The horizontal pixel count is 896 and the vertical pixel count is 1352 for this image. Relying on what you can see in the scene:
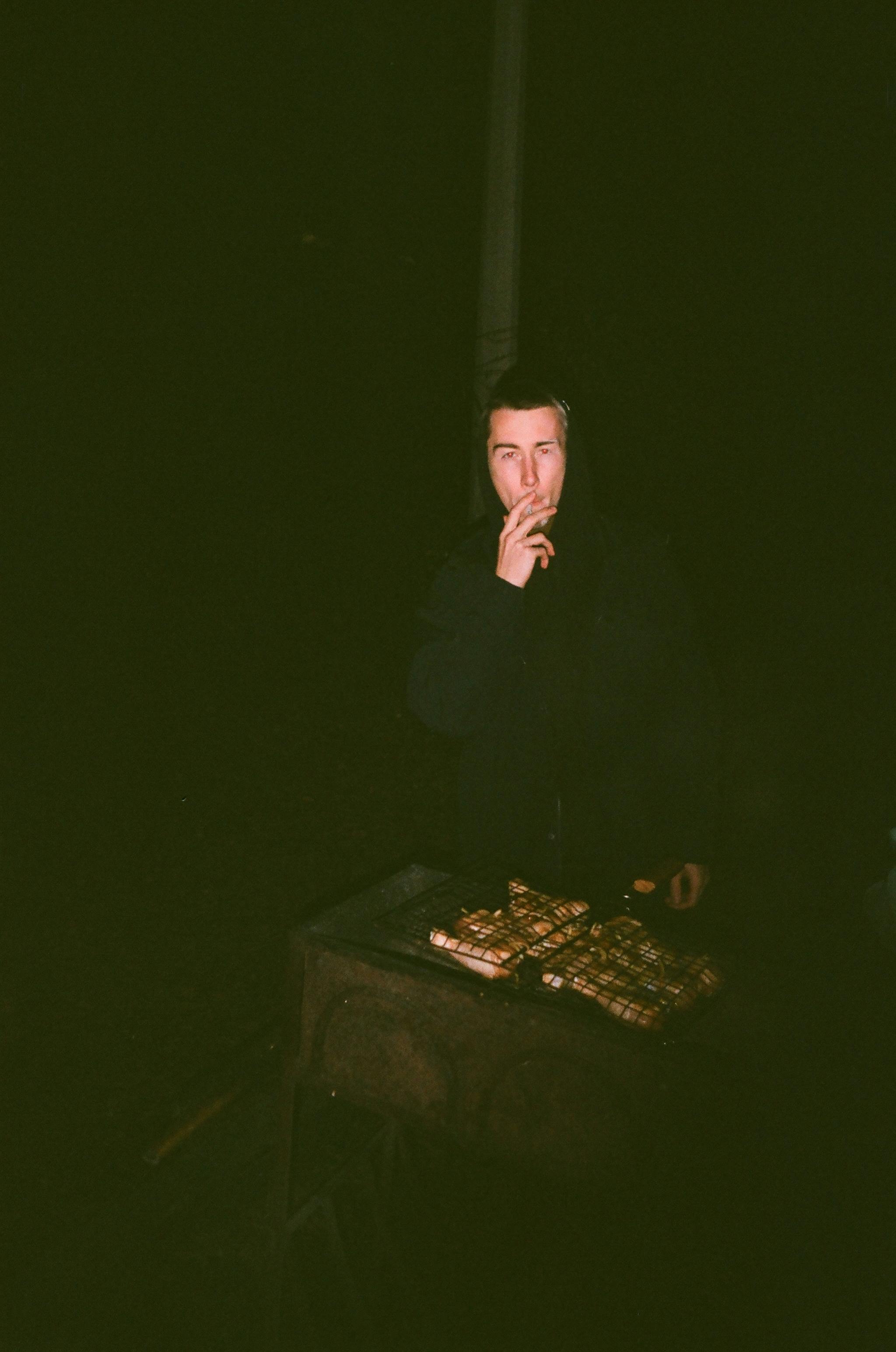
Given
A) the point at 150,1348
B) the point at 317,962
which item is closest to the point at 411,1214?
the point at 150,1348

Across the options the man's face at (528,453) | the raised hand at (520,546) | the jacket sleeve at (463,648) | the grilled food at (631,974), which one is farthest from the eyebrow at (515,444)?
the grilled food at (631,974)

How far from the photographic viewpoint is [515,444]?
102 inches

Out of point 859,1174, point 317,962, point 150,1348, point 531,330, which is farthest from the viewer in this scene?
point 531,330

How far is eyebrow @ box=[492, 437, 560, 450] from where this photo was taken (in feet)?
8.45

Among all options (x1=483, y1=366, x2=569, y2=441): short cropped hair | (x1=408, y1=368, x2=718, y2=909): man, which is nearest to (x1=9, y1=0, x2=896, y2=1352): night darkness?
(x1=408, y1=368, x2=718, y2=909): man

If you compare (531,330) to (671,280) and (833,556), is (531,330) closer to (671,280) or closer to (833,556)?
(671,280)

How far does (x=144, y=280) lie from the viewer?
488 centimetres

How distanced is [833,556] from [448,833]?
10.8 feet

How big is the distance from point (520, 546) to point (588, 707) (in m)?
0.61

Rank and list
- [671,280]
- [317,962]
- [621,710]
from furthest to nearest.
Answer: [671,280], [621,710], [317,962]

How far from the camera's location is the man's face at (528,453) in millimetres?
2562

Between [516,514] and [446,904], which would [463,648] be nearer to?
[516,514]

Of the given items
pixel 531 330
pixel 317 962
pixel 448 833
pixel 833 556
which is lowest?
pixel 448 833

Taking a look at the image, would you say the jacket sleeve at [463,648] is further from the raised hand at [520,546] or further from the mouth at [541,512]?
the mouth at [541,512]
